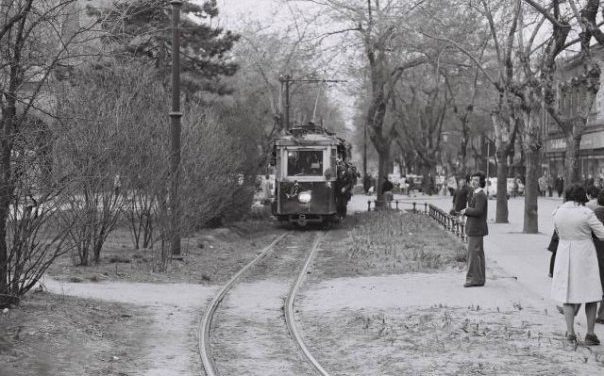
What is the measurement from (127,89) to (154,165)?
7.25 ft

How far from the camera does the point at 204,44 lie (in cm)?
3105

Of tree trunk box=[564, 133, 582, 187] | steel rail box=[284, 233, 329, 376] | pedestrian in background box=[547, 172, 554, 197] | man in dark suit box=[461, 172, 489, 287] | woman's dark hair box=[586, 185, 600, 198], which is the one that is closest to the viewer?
steel rail box=[284, 233, 329, 376]

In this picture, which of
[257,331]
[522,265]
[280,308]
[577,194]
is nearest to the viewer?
[577,194]

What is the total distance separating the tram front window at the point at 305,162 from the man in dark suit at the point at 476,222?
14.5 m

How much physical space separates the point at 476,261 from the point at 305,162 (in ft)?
48.4

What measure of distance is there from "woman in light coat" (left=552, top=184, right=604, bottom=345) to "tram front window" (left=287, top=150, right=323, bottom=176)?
18.9m

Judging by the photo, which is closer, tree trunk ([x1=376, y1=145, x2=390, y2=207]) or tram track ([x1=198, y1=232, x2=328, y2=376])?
tram track ([x1=198, y1=232, x2=328, y2=376])

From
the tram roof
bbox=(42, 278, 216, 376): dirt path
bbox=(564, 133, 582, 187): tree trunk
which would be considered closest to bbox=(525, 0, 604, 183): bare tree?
bbox=(564, 133, 582, 187): tree trunk

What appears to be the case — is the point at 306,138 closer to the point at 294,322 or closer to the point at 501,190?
the point at 501,190

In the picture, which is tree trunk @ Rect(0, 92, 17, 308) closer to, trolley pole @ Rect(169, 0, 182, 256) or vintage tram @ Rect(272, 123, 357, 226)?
trolley pole @ Rect(169, 0, 182, 256)

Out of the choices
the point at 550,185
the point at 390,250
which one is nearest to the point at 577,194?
the point at 390,250

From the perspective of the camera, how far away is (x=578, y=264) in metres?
8.91

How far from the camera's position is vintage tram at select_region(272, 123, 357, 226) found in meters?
27.7

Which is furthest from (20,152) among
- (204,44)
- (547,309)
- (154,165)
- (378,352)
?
(204,44)
